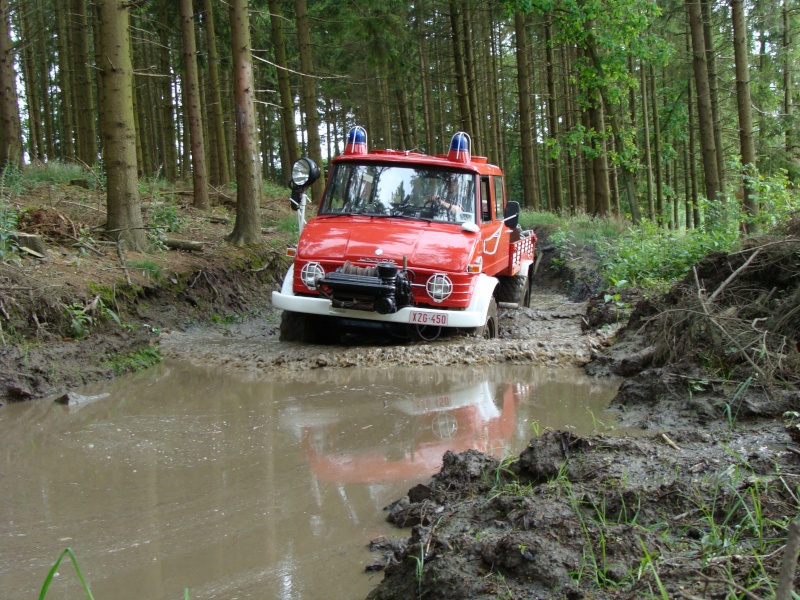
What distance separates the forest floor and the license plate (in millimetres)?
317

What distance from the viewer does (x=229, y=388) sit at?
286 inches

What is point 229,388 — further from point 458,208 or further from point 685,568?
point 685,568

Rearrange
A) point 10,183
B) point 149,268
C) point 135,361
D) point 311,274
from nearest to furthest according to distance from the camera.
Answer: point 135,361 < point 311,274 < point 149,268 < point 10,183

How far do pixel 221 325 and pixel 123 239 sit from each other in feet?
6.03

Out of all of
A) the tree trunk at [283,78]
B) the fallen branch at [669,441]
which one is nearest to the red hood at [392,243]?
the fallen branch at [669,441]

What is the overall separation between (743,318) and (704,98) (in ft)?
36.7

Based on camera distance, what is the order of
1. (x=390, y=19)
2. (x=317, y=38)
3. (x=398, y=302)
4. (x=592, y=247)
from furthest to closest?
1. (x=317, y=38)
2. (x=390, y=19)
3. (x=592, y=247)
4. (x=398, y=302)

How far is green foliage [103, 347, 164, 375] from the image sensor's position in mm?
7852

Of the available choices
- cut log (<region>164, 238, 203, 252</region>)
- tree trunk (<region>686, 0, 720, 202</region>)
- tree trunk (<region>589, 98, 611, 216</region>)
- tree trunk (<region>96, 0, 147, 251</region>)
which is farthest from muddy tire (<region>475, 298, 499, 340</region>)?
tree trunk (<region>589, 98, 611, 216</region>)

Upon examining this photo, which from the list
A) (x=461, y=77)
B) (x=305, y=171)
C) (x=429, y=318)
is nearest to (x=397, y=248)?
(x=429, y=318)

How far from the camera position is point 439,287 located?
832 cm

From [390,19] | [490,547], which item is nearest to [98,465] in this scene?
[490,547]

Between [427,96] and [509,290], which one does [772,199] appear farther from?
[427,96]

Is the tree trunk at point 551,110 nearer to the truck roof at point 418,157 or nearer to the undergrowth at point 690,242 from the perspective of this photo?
the undergrowth at point 690,242
